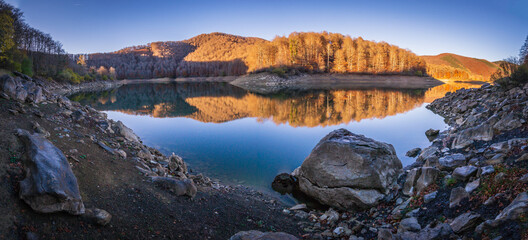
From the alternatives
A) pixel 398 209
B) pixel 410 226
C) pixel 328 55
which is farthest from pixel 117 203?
pixel 328 55

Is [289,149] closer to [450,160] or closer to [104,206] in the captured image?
[450,160]

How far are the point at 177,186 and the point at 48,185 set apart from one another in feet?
8.79

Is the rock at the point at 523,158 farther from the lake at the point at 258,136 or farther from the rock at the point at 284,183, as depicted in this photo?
the rock at the point at 284,183

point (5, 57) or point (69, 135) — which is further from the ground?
point (5, 57)

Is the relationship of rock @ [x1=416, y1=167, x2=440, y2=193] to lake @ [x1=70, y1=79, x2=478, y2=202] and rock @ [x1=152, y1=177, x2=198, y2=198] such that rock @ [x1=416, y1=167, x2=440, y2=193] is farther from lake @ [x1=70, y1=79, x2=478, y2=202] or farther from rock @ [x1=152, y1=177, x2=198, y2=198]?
rock @ [x1=152, y1=177, x2=198, y2=198]

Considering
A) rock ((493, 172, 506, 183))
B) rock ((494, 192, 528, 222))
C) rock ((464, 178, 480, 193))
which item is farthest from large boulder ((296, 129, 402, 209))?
rock ((494, 192, 528, 222))

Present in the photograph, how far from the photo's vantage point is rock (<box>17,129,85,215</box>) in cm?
379

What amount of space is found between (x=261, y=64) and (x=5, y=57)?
76.7 m

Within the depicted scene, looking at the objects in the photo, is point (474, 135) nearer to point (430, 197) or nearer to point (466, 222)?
point (430, 197)

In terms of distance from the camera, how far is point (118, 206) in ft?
16.1

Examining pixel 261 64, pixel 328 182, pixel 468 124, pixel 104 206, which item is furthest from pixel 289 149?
pixel 261 64

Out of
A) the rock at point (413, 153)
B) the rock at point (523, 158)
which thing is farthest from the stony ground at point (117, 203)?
the rock at point (413, 153)

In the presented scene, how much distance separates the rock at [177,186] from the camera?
6209 mm

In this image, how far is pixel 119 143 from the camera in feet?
31.0
